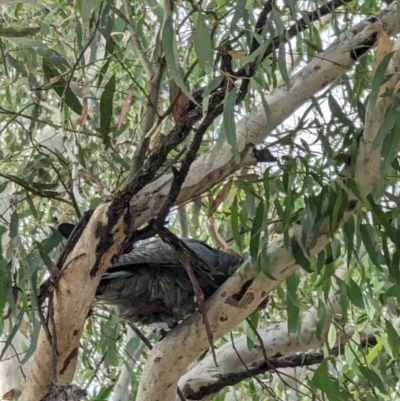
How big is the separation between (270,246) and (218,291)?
11 cm

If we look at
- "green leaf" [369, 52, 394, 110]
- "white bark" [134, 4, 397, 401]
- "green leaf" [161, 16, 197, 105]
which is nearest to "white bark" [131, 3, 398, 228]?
"white bark" [134, 4, 397, 401]

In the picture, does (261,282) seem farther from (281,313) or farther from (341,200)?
(281,313)

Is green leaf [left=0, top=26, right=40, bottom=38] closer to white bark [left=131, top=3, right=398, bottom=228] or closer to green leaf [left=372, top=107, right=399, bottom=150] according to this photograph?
white bark [left=131, top=3, right=398, bottom=228]

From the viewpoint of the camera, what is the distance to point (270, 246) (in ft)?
3.47

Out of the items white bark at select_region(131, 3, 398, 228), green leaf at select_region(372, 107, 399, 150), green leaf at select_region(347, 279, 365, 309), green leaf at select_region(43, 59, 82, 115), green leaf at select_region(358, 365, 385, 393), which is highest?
green leaf at select_region(43, 59, 82, 115)

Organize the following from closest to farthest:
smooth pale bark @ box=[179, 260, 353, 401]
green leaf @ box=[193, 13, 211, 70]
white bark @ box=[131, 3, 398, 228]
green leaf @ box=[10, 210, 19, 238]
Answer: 1. green leaf @ box=[193, 13, 211, 70]
2. white bark @ box=[131, 3, 398, 228]
3. green leaf @ box=[10, 210, 19, 238]
4. smooth pale bark @ box=[179, 260, 353, 401]

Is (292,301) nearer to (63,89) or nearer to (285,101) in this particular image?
(285,101)

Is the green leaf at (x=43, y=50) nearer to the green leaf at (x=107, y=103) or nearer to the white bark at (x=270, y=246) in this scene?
the green leaf at (x=107, y=103)

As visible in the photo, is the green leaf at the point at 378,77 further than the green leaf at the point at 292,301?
No

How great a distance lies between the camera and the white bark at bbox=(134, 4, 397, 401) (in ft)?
3.20

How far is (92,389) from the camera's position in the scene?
193cm

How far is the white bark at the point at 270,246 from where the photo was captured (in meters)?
0.98

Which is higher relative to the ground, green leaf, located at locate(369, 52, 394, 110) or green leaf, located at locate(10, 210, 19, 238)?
green leaf, located at locate(10, 210, 19, 238)

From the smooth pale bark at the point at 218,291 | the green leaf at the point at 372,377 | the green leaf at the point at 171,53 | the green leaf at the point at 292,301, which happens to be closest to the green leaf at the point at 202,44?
the green leaf at the point at 171,53
